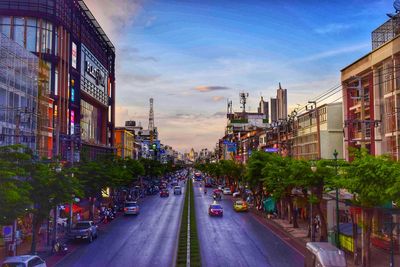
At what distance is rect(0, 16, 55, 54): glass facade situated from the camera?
220 ft

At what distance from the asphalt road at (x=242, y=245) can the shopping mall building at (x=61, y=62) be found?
1880 centimetres

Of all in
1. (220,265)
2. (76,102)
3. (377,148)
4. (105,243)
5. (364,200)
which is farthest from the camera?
(76,102)

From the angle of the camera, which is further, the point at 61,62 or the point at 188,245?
the point at 61,62

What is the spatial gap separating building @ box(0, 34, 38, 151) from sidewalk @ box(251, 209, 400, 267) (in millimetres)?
23774

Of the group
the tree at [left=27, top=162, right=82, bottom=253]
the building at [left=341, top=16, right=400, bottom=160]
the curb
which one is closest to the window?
the tree at [left=27, top=162, right=82, bottom=253]

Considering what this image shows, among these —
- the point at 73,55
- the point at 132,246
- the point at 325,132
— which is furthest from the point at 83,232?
the point at 73,55

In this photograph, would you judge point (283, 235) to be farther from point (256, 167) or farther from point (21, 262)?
point (21, 262)

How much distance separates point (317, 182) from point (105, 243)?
17918 millimetres

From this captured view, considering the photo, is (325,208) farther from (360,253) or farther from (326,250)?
(326,250)

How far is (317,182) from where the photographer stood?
40.2 meters

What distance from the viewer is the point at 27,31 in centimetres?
6762

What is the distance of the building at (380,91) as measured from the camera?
38875 mm

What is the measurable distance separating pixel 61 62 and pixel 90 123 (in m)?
24.6

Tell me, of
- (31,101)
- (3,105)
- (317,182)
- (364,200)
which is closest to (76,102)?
(31,101)
